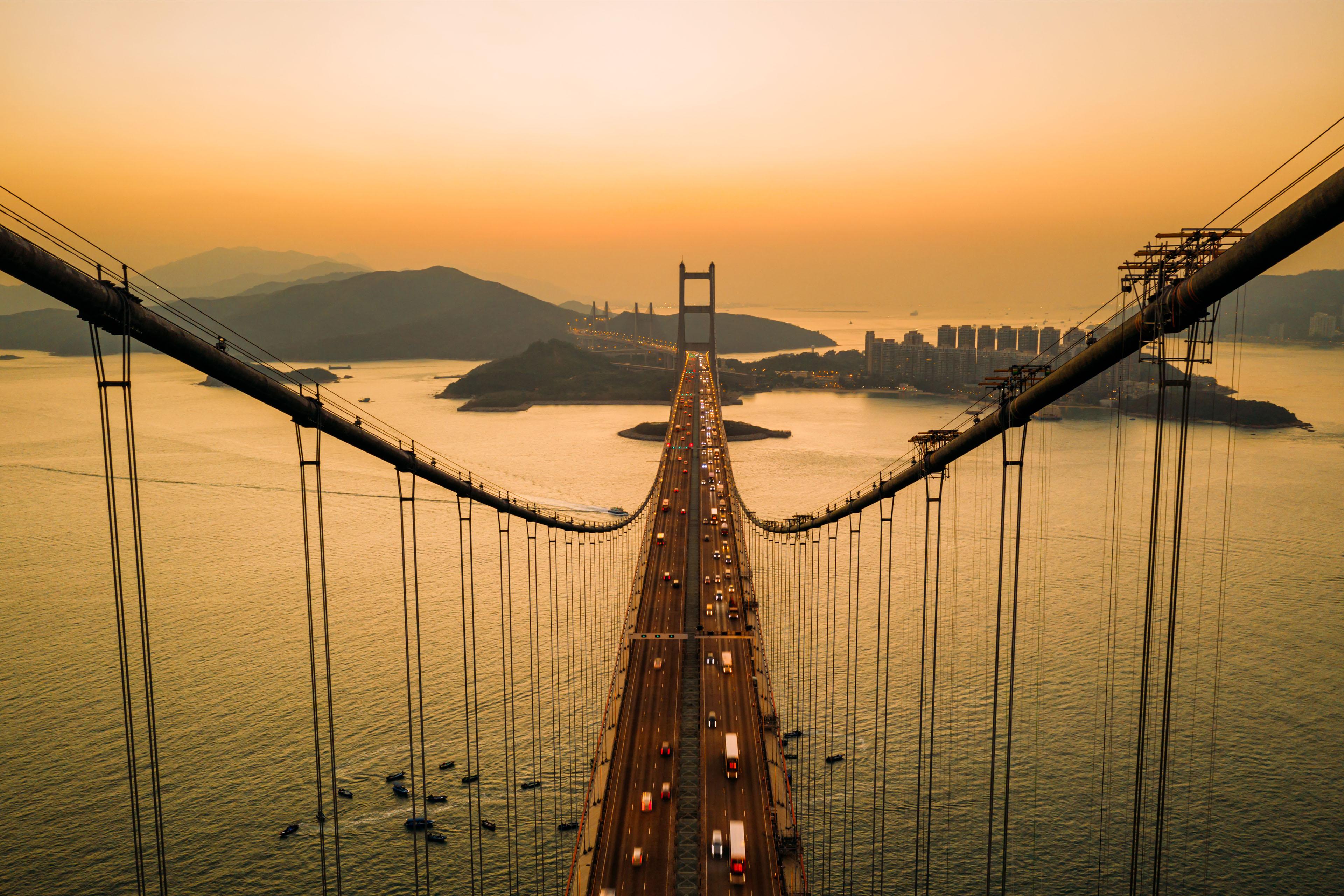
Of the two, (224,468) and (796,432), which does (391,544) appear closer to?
(224,468)

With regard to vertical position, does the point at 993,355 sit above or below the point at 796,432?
above

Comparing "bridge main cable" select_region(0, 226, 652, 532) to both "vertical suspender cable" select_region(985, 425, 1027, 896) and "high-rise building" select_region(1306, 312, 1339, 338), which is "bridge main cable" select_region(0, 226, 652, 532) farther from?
"high-rise building" select_region(1306, 312, 1339, 338)

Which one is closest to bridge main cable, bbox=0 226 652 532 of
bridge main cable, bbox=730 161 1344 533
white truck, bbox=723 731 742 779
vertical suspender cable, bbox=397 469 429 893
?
vertical suspender cable, bbox=397 469 429 893

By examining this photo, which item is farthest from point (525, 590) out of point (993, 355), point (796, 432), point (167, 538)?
point (993, 355)

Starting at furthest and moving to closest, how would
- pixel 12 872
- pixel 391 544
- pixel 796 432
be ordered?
pixel 796 432
pixel 391 544
pixel 12 872

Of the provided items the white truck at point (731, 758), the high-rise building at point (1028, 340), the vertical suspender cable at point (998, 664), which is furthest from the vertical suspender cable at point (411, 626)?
the high-rise building at point (1028, 340)

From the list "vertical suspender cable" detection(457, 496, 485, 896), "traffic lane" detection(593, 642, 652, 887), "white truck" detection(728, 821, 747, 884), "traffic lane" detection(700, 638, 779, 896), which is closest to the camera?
"white truck" detection(728, 821, 747, 884)
